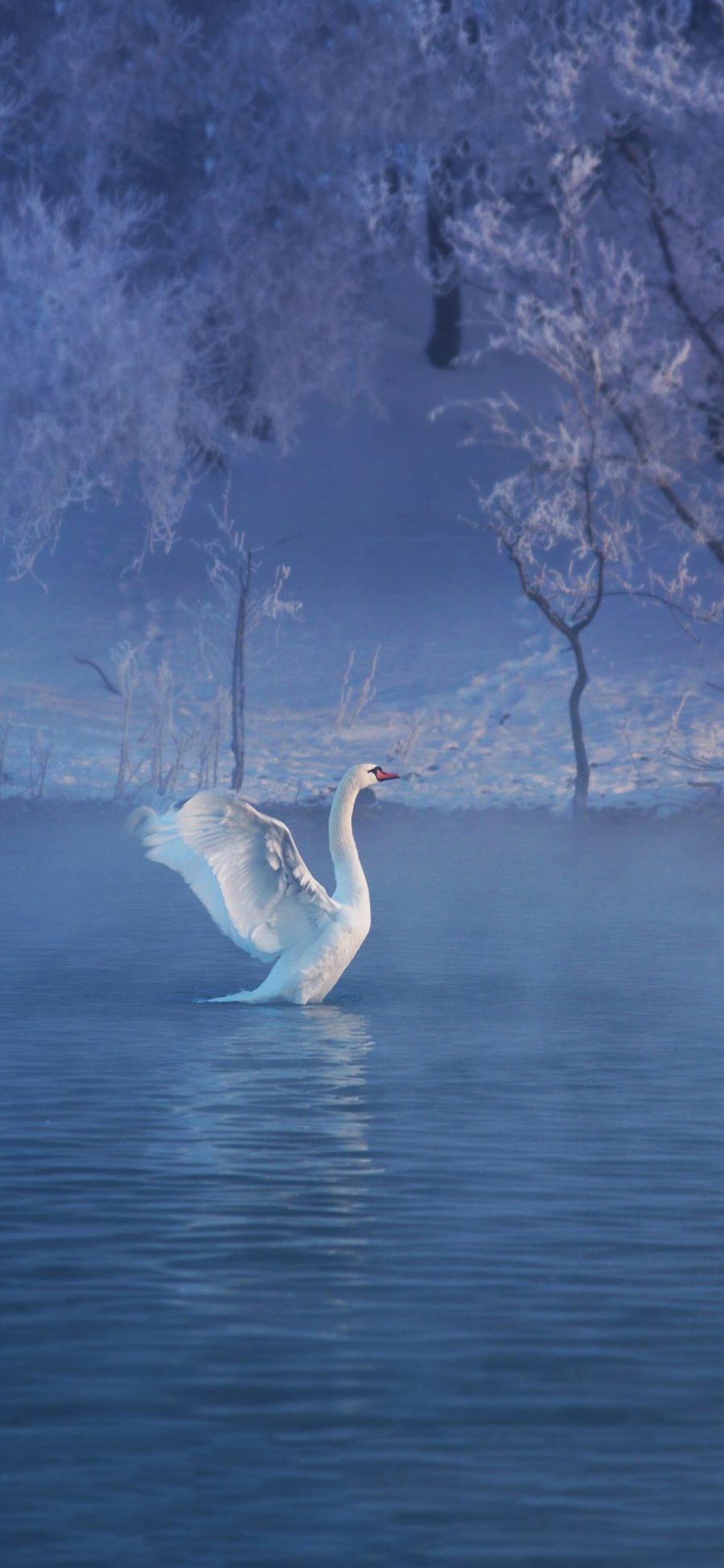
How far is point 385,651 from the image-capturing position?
42031mm

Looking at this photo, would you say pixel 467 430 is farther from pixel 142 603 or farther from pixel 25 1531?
pixel 25 1531

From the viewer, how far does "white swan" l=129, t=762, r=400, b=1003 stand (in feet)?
37.1

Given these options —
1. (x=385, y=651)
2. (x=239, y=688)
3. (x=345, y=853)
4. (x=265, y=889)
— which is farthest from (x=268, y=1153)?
(x=385, y=651)

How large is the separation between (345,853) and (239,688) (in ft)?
62.9

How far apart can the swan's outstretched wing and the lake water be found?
467 mm

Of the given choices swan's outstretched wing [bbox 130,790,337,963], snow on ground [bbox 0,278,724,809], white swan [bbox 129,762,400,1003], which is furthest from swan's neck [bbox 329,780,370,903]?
snow on ground [bbox 0,278,724,809]

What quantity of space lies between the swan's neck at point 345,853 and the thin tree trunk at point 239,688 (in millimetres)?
16985

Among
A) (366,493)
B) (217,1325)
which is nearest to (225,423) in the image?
(366,493)

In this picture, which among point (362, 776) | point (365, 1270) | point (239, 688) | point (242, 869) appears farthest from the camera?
point (239, 688)

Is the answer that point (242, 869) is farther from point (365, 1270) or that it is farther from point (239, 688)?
point (239, 688)

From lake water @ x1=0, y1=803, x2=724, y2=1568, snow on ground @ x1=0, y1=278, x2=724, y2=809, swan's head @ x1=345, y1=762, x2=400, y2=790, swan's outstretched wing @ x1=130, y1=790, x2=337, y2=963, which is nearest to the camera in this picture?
lake water @ x1=0, y1=803, x2=724, y2=1568

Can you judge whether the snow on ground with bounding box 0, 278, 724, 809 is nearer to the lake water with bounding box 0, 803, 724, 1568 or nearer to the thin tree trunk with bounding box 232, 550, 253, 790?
the thin tree trunk with bounding box 232, 550, 253, 790

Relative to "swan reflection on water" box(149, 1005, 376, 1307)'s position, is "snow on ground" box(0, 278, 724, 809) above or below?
below

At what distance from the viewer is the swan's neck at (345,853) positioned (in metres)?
11.9
